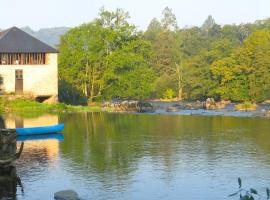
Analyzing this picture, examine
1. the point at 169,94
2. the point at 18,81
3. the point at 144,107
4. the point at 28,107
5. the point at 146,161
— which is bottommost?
the point at 146,161

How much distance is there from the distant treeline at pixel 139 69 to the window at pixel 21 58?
6972 millimetres

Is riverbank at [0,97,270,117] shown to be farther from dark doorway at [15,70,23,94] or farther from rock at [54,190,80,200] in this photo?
rock at [54,190,80,200]

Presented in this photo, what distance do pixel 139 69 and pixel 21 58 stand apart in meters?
20.4

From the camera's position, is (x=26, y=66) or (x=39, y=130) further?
(x=26, y=66)

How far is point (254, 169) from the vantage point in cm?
2934

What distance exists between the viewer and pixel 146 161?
A: 31.8 meters

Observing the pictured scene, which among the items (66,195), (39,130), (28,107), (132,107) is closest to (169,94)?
(132,107)

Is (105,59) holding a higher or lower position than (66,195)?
higher

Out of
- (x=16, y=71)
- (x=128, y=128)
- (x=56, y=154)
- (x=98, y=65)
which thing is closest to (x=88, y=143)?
(x=56, y=154)

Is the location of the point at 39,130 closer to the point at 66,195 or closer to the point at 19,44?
the point at 66,195

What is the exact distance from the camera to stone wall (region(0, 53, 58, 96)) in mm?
66312

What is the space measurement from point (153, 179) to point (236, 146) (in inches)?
484

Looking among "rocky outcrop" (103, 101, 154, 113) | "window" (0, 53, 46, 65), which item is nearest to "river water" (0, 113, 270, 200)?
"window" (0, 53, 46, 65)

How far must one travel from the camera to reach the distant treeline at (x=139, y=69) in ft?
258
